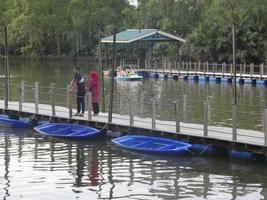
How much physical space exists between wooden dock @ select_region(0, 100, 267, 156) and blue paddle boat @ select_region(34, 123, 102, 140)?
333mm

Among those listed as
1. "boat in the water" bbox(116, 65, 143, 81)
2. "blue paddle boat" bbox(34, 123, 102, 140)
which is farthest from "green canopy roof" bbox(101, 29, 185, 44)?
"blue paddle boat" bbox(34, 123, 102, 140)

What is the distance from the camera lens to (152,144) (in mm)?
21297

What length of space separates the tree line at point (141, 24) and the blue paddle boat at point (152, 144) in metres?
36.4

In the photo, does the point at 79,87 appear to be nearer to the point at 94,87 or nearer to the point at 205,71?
the point at 94,87

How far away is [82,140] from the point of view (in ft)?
76.9

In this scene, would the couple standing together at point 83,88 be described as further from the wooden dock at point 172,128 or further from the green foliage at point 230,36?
the green foliage at point 230,36

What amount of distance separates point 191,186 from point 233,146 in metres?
3.04

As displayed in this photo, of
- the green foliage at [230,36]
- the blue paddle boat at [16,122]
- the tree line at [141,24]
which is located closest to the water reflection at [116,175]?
the blue paddle boat at [16,122]

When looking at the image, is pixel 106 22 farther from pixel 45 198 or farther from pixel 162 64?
pixel 45 198

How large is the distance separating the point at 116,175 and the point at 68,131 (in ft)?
23.2

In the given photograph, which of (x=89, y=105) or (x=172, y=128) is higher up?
(x=89, y=105)

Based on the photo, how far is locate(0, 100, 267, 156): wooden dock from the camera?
18.9 meters

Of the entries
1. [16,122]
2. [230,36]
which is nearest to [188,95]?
[16,122]

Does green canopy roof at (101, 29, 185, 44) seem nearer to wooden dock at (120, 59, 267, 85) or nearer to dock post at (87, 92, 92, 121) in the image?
wooden dock at (120, 59, 267, 85)
